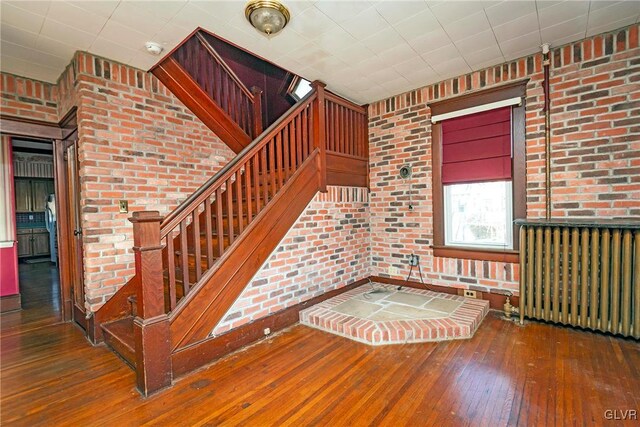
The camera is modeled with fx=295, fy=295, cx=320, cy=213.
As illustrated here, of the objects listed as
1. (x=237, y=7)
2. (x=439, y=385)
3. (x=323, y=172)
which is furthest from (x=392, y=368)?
(x=237, y=7)

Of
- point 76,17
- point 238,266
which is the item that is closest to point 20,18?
point 76,17

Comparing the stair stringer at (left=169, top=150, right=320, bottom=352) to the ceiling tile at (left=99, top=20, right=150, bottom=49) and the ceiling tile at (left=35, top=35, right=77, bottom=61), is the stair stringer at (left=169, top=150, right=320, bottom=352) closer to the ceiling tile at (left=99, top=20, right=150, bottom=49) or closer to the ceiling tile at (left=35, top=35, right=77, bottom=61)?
the ceiling tile at (left=99, top=20, right=150, bottom=49)

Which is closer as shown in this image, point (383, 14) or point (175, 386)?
point (175, 386)

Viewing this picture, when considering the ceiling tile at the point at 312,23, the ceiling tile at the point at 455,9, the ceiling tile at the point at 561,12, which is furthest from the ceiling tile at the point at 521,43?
the ceiling tile at the point at 312,23

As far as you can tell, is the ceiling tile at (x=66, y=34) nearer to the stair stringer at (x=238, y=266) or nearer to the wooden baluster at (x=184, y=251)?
the wooden baluster at (x=184, y=251)

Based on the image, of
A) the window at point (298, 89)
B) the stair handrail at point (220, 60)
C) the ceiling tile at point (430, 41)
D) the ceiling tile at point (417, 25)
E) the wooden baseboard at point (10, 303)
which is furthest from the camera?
the window at point (298, 89)

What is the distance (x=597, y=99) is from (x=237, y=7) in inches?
129

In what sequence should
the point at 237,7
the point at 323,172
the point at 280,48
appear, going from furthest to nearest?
the point at 323,172 → the point at 280,48 → the point at 237,7

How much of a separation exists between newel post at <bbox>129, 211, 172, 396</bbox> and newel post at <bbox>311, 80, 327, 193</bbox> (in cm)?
190

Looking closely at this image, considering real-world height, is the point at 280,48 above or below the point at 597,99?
above

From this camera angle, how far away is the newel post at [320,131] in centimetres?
347

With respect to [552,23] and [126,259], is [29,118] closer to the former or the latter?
[126,259]

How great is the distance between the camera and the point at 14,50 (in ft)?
8.63

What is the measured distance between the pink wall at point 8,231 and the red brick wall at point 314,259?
3582mm
